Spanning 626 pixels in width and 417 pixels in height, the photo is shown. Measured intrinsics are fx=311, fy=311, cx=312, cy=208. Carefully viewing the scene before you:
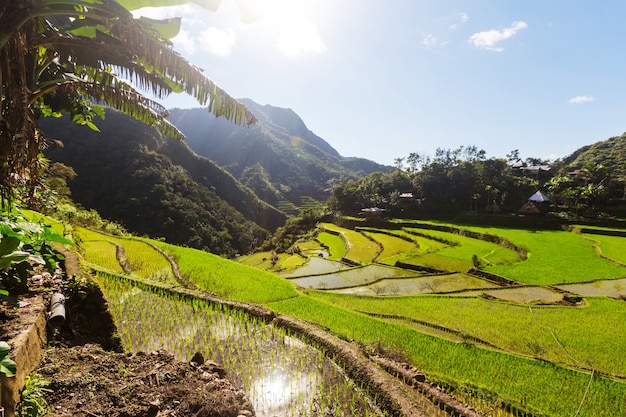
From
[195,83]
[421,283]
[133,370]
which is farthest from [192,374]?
[421,283]

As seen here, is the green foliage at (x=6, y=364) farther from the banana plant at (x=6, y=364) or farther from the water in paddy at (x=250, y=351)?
the water in paddy at (x=250, y=351)

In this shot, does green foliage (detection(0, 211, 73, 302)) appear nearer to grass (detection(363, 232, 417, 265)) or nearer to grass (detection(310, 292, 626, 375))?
grass (detection(310, 292, 626, 375))

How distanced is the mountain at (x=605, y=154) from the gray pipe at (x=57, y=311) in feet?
175

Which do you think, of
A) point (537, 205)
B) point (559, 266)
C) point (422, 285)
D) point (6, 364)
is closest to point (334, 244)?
point (422, 285)

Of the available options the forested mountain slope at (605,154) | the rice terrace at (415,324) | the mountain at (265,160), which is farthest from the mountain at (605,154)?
the mountain at (265,160)

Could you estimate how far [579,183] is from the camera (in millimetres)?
34938

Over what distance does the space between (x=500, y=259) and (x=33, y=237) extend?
61.8ft

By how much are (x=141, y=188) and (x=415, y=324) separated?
101ft

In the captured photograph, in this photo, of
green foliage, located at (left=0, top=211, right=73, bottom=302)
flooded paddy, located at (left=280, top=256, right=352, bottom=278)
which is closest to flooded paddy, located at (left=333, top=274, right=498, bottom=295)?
flooded paddy, located at (left=280, top=256, right=352, bottom=278)

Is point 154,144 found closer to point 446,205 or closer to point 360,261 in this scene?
point 360,261

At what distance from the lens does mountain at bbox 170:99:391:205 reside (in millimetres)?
80062

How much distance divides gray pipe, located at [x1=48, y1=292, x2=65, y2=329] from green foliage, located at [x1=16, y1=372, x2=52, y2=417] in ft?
2.49

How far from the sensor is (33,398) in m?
2.12

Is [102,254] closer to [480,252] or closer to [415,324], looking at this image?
[415,324]
